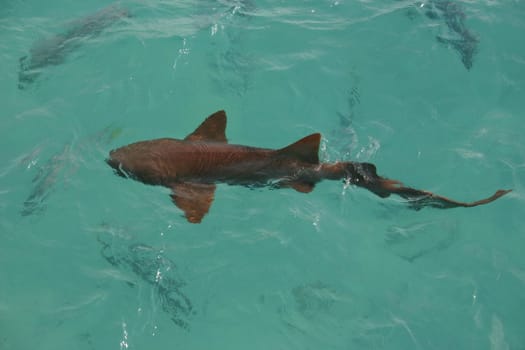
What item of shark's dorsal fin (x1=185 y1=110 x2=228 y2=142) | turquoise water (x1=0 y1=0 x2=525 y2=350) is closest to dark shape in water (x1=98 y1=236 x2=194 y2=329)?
turquoise water (x1=0 y1=0 x2=525 y2=350)

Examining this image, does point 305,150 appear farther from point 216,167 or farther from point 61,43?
point 61,43

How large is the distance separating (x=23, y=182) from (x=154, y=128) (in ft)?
6.79

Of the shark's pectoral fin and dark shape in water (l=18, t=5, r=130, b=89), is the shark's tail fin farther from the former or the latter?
dark shape in water (l=18, t=5, r=130, b=89)

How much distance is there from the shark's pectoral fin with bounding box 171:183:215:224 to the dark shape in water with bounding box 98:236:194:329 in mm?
1080

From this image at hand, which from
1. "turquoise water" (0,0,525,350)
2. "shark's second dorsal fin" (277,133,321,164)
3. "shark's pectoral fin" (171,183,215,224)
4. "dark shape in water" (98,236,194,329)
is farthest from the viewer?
"turquoise water" (0,0,525,350)

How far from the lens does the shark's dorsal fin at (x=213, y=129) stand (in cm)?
623

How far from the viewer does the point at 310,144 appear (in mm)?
5848

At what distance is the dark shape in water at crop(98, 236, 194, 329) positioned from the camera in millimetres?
6195

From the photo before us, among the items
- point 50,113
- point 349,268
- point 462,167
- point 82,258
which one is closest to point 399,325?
point 349,268

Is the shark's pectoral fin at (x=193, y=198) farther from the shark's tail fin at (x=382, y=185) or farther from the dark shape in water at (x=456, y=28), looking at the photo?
the dark shape in water at (x=456, y=28)

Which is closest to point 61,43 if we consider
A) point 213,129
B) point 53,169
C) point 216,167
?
point 53,169

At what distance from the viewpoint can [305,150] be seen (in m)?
5.92

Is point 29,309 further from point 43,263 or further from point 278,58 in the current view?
point 278,58

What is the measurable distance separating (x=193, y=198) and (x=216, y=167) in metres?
0.44
